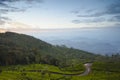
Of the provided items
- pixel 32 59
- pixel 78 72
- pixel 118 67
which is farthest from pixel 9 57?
pixel 118 67

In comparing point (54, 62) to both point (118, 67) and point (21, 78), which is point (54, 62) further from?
point (21, 78)

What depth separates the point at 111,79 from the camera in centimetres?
12112

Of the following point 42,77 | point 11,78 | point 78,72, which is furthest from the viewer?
point 78,72

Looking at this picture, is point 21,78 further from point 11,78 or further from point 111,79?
point 111,79

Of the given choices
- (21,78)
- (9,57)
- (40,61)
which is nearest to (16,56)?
(9,57)

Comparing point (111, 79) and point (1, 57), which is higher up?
point (1, 57)

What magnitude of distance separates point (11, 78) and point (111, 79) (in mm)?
54578

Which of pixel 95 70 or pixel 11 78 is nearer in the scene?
pixel 11 78

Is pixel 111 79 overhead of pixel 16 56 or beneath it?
beneath

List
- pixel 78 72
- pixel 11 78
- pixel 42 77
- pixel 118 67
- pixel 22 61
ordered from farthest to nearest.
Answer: pixel 22 61 → pixel 118 67 → pixel 78 72 → pixel 42 77 → pixel 11 78

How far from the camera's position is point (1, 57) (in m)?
192

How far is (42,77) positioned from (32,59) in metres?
79.4

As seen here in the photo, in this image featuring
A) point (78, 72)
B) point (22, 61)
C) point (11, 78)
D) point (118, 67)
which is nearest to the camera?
point (11, 78)

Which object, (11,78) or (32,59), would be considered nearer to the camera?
(11,78)
